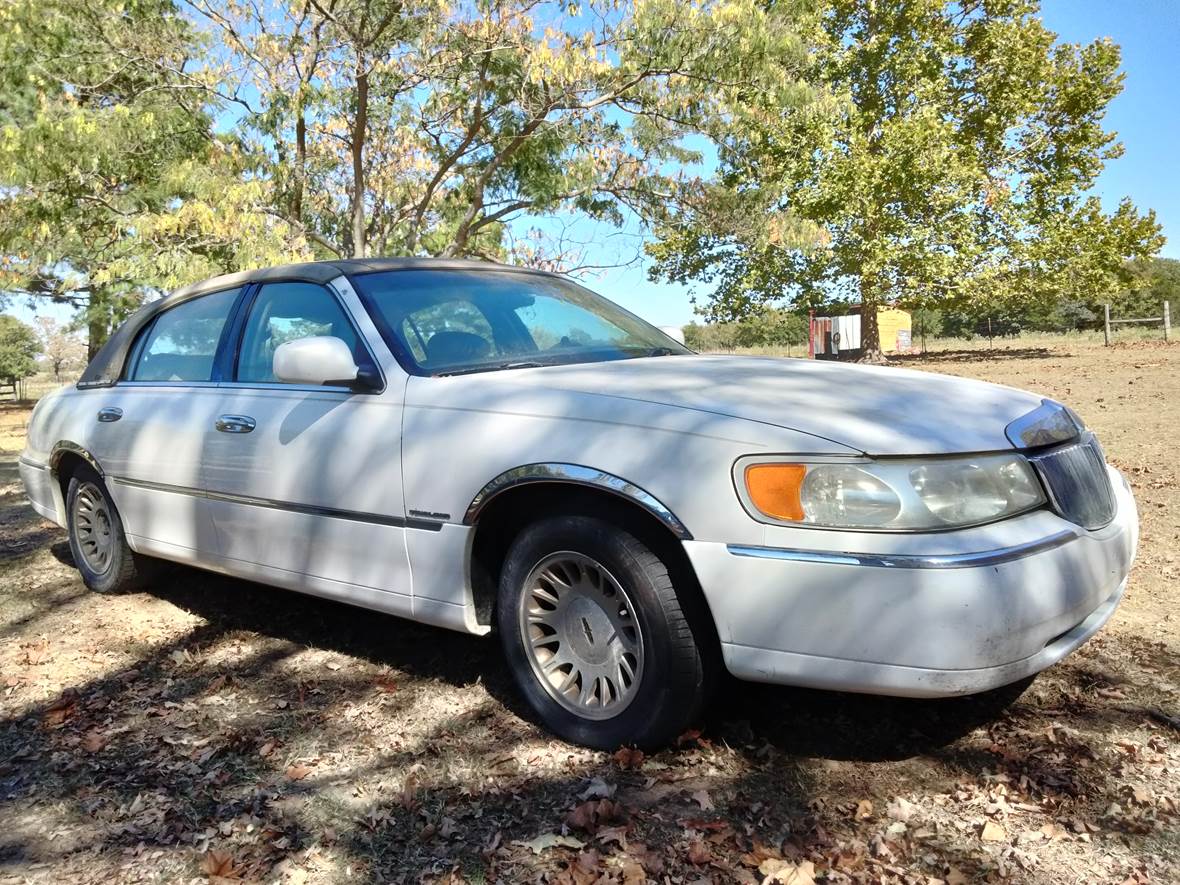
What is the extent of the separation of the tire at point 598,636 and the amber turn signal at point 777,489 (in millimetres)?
363

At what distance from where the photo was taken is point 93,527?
4.83 metres

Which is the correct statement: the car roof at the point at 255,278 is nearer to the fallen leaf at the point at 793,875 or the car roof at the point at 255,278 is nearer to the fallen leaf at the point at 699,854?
the fallen leaf at the point at 699,854

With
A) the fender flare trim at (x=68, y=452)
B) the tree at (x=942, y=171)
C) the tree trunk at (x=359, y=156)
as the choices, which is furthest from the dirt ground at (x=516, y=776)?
the tree at (x=942, y=171)

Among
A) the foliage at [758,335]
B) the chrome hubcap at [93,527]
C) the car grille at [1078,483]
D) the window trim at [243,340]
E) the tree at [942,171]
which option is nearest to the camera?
the car grille at [1078,483]

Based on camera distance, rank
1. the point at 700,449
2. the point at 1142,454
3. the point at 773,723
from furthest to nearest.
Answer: the point at 1142,454
the point at 773,723
the point at 700,449

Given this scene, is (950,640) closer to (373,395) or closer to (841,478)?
(841,478)

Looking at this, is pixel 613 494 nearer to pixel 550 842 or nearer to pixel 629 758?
pixel 629 758

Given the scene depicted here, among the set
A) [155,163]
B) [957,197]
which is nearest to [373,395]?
[155,163]

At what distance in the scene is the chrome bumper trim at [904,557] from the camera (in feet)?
7.45

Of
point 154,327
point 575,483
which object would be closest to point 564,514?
point 575,483

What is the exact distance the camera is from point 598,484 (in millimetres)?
2646

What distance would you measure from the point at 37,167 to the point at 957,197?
72.7ft

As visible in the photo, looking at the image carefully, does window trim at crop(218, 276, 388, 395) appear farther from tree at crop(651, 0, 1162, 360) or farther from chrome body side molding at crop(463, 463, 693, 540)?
tree at crop(651, 0, 1162, 360)

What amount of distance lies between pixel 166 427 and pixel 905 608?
324 cm
